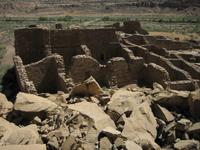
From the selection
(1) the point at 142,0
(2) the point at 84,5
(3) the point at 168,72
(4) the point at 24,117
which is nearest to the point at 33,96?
(4) the point at 24,117

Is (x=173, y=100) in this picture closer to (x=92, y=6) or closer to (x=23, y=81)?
(x=23, y=81)

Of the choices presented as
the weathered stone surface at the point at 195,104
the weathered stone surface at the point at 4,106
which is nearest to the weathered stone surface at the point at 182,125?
the weathered stone surface at the point at 195,104

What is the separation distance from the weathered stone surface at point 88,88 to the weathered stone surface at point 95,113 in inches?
58.6

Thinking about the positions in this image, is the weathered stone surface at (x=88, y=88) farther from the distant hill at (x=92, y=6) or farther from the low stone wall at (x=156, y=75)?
the distant hill at (x=92, y=6)

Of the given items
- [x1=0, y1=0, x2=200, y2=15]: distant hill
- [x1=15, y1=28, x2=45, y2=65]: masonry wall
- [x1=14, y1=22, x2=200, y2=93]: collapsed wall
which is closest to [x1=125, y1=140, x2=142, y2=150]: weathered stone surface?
[x1=14, y1=22, x2=200, y2=93]: collapsed wall

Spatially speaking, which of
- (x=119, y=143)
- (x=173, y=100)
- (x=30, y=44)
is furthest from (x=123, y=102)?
(x=30, y=44)

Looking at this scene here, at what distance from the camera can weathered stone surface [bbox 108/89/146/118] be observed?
16.2 metres

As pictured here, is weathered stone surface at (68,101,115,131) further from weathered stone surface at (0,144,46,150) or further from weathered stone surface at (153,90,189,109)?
weathered stone surface at (153,90,189,109)

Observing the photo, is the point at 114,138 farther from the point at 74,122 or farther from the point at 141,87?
the point at 141,87

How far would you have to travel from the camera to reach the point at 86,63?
68.6 feet

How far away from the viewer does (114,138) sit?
14273 mm

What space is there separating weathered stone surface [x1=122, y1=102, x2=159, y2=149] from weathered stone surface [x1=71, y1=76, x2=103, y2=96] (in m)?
2.49

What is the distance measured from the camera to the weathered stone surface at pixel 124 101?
16.2 metres

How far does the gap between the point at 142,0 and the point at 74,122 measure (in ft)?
341
